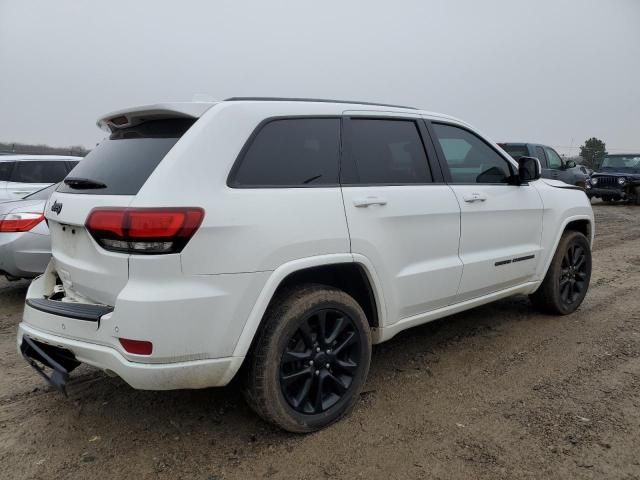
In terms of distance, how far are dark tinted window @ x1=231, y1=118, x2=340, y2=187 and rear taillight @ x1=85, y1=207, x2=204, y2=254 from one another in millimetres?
321

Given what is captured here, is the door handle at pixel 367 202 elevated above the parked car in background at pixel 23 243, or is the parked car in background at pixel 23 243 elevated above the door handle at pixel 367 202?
the door handle at pixel 367 202

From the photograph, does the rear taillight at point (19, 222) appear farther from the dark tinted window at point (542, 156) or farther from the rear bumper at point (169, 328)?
the dark tinted window at point (542, 156)

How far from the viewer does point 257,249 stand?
2420 millimetres

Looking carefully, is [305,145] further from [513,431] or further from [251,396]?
[513,431]

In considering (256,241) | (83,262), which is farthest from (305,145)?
(83,262)

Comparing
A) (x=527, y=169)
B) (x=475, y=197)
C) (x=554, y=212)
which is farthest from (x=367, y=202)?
(x=554, y=212)

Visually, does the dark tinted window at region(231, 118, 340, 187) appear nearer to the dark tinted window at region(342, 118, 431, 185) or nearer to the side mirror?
the dark tinted window at region(342, 118, 431, 185)

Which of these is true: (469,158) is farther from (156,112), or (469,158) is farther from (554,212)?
(156,112)

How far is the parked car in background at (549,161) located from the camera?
12727 mm

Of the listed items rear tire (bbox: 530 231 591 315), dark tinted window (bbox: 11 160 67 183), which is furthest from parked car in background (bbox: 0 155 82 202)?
rear tire (bbox: 530 231 591 315)

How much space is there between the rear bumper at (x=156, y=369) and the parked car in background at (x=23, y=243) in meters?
2.98

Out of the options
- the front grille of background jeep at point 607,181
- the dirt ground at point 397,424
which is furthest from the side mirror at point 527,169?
the front grille of background jeep at point 607,181

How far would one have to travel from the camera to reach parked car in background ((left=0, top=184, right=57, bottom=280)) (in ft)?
16.5

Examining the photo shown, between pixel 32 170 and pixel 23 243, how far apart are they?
170 inches
